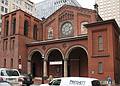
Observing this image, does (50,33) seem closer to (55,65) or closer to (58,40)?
(55,65)

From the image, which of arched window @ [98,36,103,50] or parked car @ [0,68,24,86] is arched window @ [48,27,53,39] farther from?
parked car @ [0,68,24,86]

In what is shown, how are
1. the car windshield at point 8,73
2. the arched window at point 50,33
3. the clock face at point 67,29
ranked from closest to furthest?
the car windshield at point 8,73 < the clock face at point 67,29 < the arched window at point 50,33

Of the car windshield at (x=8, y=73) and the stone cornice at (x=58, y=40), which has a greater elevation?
the stone cornice at (x=58, y=40)

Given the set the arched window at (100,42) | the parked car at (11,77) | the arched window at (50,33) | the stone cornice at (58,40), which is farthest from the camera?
the arched window at (50,33)

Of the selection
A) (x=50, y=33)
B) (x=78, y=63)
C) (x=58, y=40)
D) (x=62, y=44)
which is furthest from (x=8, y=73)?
(x=50, y=33)

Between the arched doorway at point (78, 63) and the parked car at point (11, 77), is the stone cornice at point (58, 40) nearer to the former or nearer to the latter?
the arched doorway at point (78, 63)

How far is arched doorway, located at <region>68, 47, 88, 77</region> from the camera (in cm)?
4494

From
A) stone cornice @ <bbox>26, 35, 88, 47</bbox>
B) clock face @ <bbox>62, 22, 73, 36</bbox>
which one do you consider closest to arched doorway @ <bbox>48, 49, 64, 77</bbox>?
stone cornice @ <bbox>26, 35, 88, 47</bbox>

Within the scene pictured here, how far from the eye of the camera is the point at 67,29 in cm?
5031

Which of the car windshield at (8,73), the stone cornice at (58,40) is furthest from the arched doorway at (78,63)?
the car windshield at (8,73)

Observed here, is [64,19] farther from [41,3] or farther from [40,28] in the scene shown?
[41,3]

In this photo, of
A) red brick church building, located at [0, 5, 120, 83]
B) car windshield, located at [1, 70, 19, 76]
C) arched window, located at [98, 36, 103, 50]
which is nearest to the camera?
car windshield, located at [1, 70, 19, 76]

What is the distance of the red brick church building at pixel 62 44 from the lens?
37156mm

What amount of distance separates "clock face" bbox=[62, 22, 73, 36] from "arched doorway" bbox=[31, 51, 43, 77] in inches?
255
